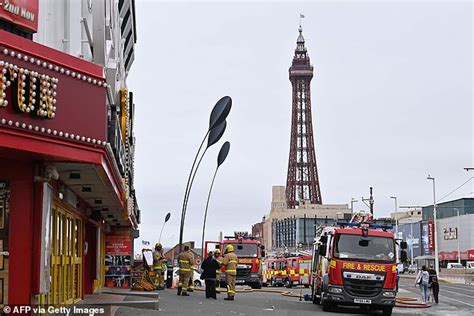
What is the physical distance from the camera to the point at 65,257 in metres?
17.0

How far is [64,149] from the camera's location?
10.8 metres

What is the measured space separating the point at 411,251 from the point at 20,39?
117 m

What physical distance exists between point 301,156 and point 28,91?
144 m

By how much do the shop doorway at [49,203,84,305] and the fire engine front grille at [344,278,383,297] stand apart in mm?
7172

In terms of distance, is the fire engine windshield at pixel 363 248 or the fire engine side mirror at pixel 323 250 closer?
the fire engine windshield at pixel 363 248

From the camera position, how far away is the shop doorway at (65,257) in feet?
49.8

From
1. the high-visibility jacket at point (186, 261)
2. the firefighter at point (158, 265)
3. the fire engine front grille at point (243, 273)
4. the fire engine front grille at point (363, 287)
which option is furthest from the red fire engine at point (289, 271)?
the fire engine front grille at point (363, 287)

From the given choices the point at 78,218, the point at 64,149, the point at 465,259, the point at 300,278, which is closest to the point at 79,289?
the point at 78,218

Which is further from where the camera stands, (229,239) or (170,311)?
(229,239)

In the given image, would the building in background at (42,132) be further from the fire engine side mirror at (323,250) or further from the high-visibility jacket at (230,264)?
the fire engine side mirror at (323,250)

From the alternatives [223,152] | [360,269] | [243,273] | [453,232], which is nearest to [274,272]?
[243,273]

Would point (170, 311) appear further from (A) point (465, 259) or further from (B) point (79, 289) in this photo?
(A) point (465, 259)

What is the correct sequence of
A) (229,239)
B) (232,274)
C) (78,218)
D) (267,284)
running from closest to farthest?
(78,218) → (232,274) → (229,239) → (267,284)

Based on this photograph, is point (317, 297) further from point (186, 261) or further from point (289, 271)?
point (289, 271)
